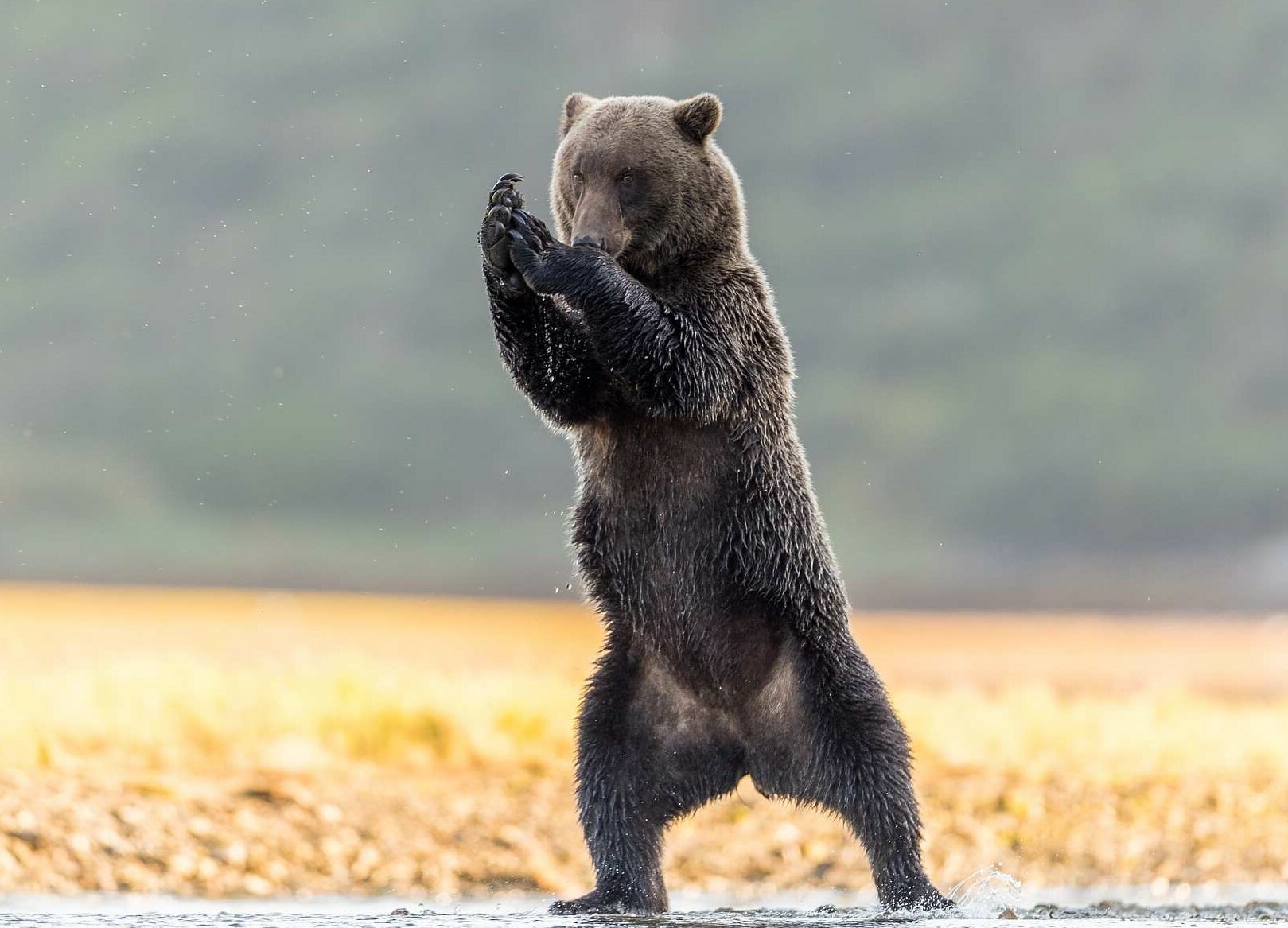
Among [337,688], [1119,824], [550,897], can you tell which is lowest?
[550,897]

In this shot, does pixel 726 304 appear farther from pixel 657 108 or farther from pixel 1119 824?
pixel 1119 824

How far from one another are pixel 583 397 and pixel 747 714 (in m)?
1.81

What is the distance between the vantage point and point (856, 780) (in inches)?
329

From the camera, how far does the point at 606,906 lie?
822 centimetres

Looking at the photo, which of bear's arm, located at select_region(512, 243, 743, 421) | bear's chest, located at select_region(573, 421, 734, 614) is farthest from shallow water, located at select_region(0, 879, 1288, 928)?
bear's arm, located at select_region(512, 243, 743, 421)

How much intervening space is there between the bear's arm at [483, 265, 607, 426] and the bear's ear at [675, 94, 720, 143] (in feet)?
4.18

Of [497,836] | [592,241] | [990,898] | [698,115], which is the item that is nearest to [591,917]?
[990,898]

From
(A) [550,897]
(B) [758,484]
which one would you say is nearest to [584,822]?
(B) [758,484]

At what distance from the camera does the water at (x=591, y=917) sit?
802 centimetres

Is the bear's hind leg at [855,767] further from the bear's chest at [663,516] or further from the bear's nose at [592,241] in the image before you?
the bear's nose at [592,241]

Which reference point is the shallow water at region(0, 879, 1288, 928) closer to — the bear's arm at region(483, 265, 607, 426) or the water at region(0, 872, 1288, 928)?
the water at region(0, 872, 1288, 928)

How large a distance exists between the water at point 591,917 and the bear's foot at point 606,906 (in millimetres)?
103

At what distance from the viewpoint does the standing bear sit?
27.3 ft

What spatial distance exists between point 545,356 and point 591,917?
109 inches
